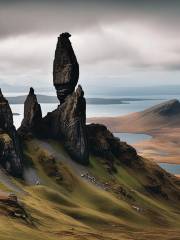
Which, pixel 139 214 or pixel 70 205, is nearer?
pixel 70 205

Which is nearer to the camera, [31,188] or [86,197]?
[31,188]

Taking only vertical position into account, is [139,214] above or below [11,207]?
below

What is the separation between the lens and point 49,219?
454 ft

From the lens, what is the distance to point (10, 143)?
19125 centimetres

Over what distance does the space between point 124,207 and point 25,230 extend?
9434 cm

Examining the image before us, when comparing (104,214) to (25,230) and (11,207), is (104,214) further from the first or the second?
(25,230)

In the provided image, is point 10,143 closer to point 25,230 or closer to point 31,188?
point 31,188

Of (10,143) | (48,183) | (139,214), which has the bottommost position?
(139,214)

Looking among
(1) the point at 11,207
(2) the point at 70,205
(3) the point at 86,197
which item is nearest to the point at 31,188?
(2) the point at 70,205

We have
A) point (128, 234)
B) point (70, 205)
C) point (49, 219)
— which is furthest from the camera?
point (70, 205)

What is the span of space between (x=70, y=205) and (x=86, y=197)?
67.4ft

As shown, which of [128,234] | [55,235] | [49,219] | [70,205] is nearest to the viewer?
[55,235]

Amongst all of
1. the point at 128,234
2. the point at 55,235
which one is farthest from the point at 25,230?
the point at 128,234

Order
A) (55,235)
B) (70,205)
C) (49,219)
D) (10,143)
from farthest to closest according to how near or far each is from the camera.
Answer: (10,143) → (70,205) → (49,219) → (55,235)
